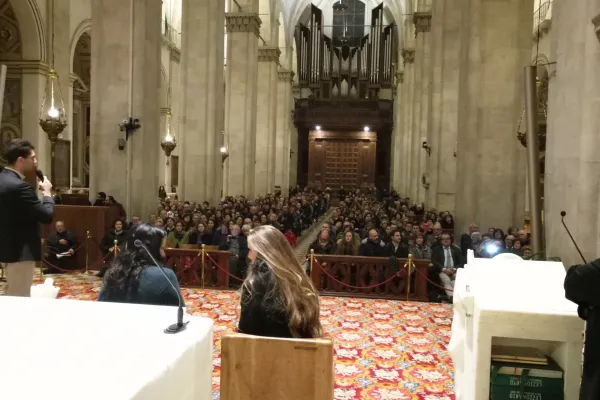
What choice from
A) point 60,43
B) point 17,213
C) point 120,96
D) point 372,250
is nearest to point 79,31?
point 60,43

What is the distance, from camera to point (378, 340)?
6.69 m

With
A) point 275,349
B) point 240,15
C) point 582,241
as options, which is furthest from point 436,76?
point 275,349

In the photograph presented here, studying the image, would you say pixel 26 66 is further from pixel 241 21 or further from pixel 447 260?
pixel 447 260

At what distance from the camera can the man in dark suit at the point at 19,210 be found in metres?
4.12

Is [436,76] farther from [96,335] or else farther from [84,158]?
[96,335]

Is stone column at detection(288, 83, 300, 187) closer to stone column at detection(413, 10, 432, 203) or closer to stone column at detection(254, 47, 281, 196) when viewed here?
stone column at detection(254, 47, 281, 196)

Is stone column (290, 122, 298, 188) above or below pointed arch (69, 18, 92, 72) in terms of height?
below

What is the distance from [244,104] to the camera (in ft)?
76.1

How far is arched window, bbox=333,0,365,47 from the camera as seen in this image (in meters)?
42.7

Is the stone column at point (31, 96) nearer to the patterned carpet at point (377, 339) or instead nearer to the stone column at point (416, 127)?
the patterned carpet at point (377, 339)

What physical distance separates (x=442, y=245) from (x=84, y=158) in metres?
19.6

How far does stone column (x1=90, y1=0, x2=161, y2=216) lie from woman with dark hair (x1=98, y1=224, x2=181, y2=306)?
9.60 m

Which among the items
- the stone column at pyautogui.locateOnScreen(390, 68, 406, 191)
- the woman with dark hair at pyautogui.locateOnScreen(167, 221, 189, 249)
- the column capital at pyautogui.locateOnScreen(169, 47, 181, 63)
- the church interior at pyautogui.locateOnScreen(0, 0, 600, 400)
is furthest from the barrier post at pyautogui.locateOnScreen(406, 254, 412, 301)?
the stone column at pyautogui.locateOnScreen(390, 68, 406, 191)

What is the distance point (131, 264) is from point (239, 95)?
20.5 meters
